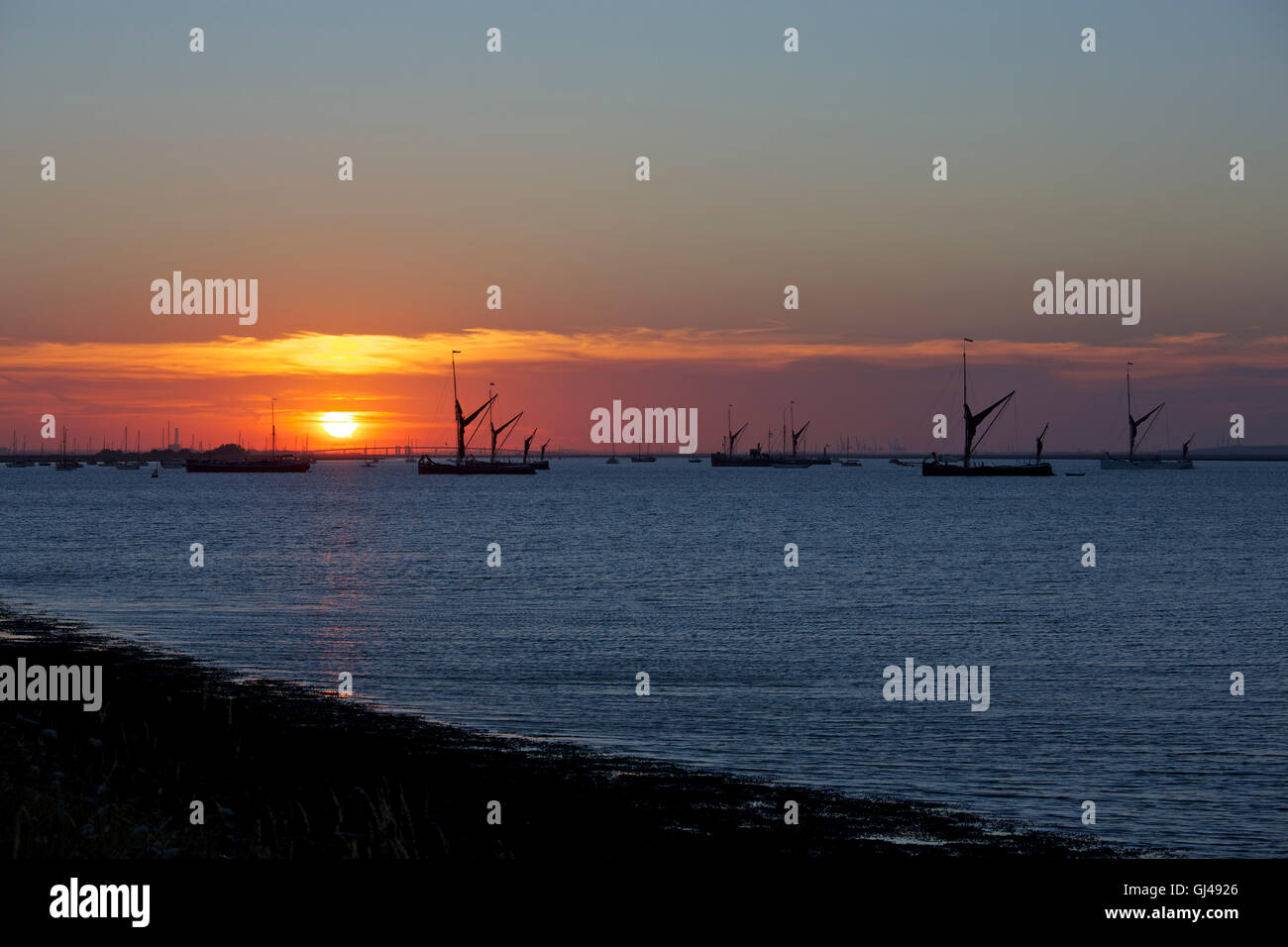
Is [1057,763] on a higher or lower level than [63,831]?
lower

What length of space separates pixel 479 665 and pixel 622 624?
1187 cm

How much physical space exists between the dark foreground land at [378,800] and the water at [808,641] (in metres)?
2.13

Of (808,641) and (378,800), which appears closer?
(378,800)

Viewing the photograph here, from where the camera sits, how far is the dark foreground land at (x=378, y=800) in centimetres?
1644

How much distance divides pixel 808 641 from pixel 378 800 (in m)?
26.8

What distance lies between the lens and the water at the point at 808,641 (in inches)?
972

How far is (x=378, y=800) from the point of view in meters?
19.7

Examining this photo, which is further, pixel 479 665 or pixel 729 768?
pixel 479 665

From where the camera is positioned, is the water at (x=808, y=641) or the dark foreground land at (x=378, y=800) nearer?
the dark foreground land at (x=378, y=800)

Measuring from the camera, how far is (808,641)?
44.5 m
